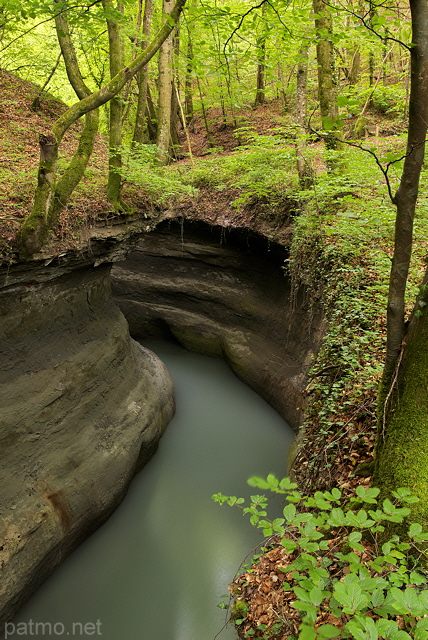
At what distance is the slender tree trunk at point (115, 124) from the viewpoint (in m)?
6.30

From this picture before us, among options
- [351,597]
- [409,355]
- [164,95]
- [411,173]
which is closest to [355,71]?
[164,95]

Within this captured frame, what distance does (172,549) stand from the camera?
5.70m

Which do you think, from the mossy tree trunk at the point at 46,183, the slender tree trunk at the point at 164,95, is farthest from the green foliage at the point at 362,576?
the slender tree trunk at the point at 164,95

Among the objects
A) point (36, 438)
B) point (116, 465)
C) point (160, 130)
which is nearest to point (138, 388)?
point (116, 465)

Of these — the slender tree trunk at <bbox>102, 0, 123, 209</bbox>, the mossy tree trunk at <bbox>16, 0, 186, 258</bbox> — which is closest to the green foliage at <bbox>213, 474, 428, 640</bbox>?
the mossy tree trunk at <bbox>16, 0, 186, 258</bbox>

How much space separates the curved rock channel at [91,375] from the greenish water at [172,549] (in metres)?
A: 0.34

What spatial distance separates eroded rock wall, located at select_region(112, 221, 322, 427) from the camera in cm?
835

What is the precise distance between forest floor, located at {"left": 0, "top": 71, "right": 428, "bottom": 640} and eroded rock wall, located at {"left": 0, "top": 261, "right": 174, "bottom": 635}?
1.10 metres

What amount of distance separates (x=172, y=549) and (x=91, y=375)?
3166 millimetres

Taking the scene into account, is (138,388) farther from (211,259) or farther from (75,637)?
(211,259)

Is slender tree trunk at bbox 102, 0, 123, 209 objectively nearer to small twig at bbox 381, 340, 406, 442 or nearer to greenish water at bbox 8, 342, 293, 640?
greenish water at bbox 8, 342, 293, 640

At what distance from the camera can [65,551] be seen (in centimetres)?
541

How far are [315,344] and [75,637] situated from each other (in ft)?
19.0

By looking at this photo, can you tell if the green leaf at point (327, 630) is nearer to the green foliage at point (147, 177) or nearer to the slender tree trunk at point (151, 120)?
the green foliage at point (147, 177)
